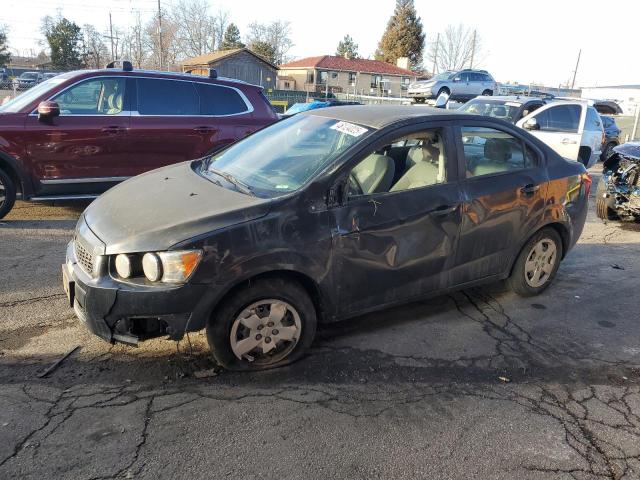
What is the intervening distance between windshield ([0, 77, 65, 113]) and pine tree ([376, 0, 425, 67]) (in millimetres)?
62709

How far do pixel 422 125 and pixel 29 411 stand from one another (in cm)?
319

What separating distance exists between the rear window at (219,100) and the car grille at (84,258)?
13.9 ft

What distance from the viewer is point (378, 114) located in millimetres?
4012

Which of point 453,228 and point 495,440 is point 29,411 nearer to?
point 495,440

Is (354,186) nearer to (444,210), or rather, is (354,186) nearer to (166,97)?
(444,210)

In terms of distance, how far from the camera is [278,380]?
3279 millimetres

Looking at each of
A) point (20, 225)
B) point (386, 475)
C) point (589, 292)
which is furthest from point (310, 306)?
point (20, 225)

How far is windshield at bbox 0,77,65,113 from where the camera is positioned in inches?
245

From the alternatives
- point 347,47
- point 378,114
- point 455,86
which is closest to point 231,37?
point 347,47

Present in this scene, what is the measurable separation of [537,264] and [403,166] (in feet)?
5.87

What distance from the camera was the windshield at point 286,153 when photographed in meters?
3.58

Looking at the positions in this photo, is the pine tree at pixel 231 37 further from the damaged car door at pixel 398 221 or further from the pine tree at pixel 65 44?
the damaged car door at pixel 398 221

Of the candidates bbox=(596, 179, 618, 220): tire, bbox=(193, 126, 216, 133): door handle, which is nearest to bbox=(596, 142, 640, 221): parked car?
bbox=(596, 179, 618, 220): tire

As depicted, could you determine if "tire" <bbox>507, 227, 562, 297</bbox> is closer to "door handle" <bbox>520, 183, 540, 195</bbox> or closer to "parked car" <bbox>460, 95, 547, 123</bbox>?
"door handle" <bbox>520, 183, 540, 195</bbox>
